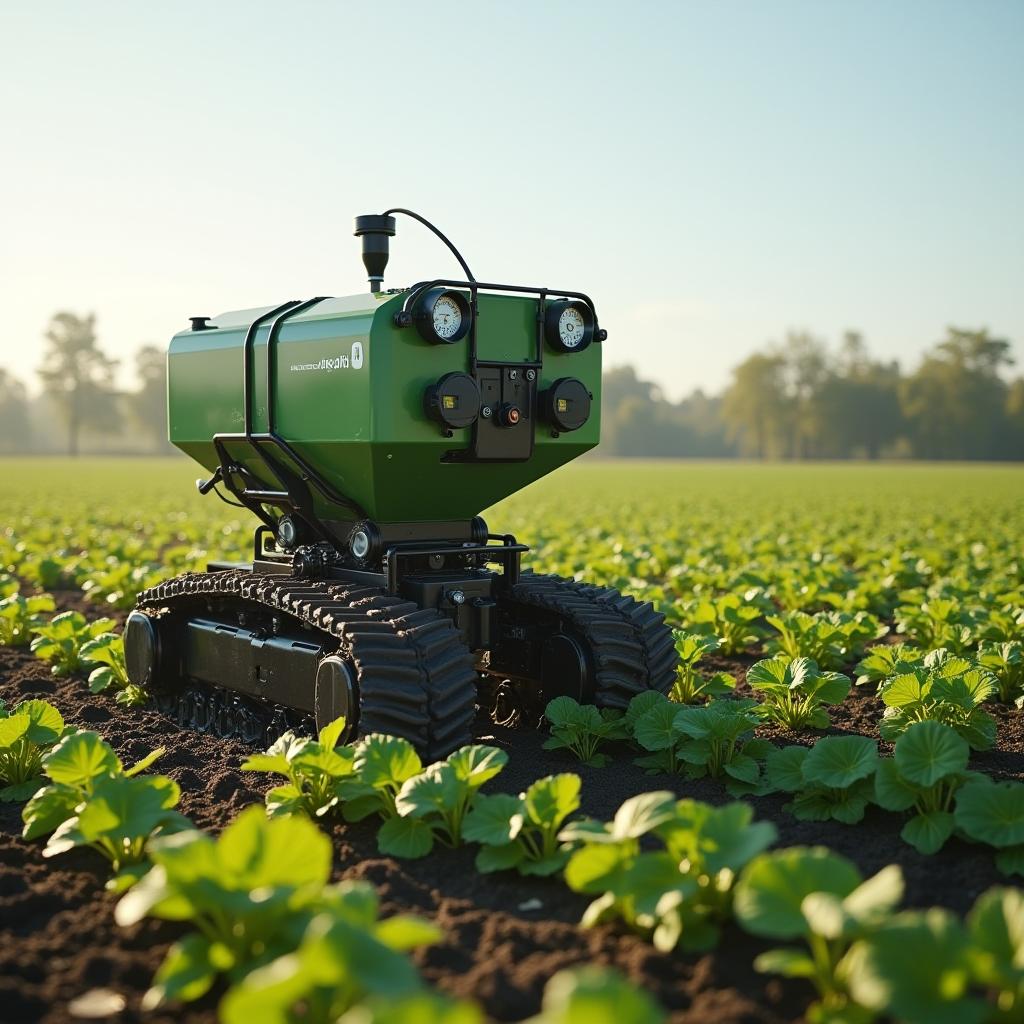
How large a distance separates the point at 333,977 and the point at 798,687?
3.61 m

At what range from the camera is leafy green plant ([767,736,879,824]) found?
4070mm

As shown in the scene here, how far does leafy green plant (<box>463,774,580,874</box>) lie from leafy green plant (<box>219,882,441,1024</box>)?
106 cm

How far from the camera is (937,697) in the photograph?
4.97m

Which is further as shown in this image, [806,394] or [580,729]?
[806,394]

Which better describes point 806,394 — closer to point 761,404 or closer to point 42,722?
point 761,404

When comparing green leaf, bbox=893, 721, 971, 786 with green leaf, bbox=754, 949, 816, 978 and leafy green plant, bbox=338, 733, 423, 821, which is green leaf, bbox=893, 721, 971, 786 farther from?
leafy green plant, bbox=338, 733, 423, 821

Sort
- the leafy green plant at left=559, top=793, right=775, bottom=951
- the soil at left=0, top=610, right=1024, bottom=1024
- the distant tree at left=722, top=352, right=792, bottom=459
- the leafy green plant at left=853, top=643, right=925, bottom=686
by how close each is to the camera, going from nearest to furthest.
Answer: the soil at left=0, top=610, right=1024, bottom=1024
the leafy green plant at left=559, top=793, right=775, bottom=951
the leafy green plant at left=853, top=643, right=925, bottom=686
the distant tree at left=722, top=352, right=792, bottom=459

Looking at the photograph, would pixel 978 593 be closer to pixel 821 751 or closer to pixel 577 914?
pixel 821 751

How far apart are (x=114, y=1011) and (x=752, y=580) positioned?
338 inches

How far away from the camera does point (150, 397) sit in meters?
103

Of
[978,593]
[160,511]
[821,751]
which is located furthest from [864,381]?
[821,751]

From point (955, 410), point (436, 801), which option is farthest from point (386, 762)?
point (955, 410)

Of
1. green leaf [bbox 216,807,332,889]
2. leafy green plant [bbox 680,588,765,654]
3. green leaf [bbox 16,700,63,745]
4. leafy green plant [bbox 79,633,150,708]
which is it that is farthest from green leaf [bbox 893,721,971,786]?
leafy green plant [bbox 79,633,150,708]

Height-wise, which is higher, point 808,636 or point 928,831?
point 808,636
